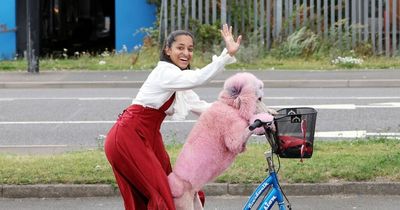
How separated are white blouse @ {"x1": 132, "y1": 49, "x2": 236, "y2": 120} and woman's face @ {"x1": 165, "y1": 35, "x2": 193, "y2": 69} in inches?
1.7

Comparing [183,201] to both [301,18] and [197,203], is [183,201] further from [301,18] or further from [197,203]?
[301,18]

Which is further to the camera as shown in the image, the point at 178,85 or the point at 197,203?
the point at 197,203

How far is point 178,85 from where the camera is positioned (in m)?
5.18

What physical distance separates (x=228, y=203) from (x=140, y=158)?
230cm

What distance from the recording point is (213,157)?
5191 mm

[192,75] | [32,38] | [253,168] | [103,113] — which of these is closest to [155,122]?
[192,75]

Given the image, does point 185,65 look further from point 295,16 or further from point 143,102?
point 295,16

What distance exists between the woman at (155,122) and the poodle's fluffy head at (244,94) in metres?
0.13

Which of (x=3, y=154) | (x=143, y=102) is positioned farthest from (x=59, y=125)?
(x=143, y=102)

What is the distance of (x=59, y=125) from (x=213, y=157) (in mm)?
7237

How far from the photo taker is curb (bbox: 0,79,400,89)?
17.3m

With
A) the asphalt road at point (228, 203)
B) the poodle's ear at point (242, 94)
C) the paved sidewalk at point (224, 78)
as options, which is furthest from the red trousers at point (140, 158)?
the paved sidewalk at point (224, 78)

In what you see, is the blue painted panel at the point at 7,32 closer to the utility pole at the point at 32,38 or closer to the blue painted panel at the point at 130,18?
the blue painted panel at the point at 130,18

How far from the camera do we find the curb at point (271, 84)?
17.3 meters
